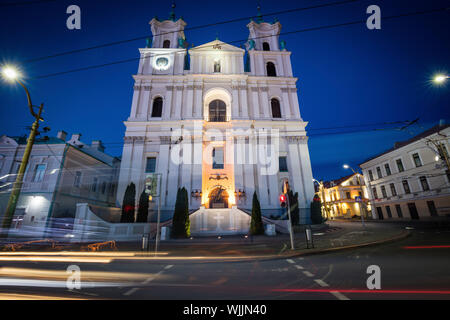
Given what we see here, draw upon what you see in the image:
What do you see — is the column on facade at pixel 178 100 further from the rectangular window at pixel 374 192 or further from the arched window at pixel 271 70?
Answer: the rectangular window at pixel 374 192

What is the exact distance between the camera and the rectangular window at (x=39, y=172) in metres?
19.4

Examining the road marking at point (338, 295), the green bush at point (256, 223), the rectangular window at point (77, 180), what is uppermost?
the rectangular window at point (77, 180)

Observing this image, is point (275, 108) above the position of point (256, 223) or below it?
above

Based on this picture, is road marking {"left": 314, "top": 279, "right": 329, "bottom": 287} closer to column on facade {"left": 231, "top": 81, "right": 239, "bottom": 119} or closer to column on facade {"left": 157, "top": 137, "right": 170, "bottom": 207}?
column on facade {"left": 157, "top": 137, "right": 170, "bottom": 207}

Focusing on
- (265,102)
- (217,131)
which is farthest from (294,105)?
(217,131)

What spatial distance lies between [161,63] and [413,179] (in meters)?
39.1

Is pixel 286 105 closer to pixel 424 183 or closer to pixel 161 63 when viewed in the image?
pixel 424 183

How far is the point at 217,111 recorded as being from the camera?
2844 cm

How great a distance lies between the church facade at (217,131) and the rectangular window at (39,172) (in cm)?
714

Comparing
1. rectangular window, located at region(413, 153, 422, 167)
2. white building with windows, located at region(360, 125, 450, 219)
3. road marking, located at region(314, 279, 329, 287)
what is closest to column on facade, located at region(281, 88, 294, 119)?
white building with windows, located at region(360, 125, 450, 219)

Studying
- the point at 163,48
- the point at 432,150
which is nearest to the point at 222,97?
the point at 163,48

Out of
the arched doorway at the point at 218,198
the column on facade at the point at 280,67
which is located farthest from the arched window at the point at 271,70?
the arched doorway at the point at 218,198
